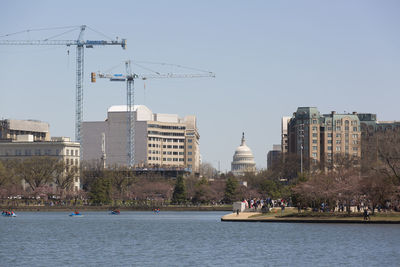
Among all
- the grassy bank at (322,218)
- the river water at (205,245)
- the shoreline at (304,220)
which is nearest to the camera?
the river water at (205,245)

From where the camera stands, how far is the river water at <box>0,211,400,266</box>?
70312mm

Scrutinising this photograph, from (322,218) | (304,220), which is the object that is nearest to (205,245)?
(304,220)

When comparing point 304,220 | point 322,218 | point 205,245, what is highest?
point 322,218

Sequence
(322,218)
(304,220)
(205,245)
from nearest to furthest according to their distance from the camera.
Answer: (205,245)
(304,220)
(322,218)

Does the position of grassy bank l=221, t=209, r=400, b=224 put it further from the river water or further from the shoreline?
the river water

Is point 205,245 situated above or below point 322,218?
below

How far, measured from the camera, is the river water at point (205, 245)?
231 feet

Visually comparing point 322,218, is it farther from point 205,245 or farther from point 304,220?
point 205,245

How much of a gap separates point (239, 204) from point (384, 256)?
77787mm

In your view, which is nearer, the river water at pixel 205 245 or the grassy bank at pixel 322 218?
the river water at pixel 205 245

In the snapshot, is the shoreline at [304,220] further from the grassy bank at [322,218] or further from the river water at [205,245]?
the river water at [205,245]

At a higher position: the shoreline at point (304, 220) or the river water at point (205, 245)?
the shoreline at point (304, 220)

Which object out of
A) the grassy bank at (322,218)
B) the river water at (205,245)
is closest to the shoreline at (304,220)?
the grassy bank at (322,218)

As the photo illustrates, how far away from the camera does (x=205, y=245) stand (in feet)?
282
